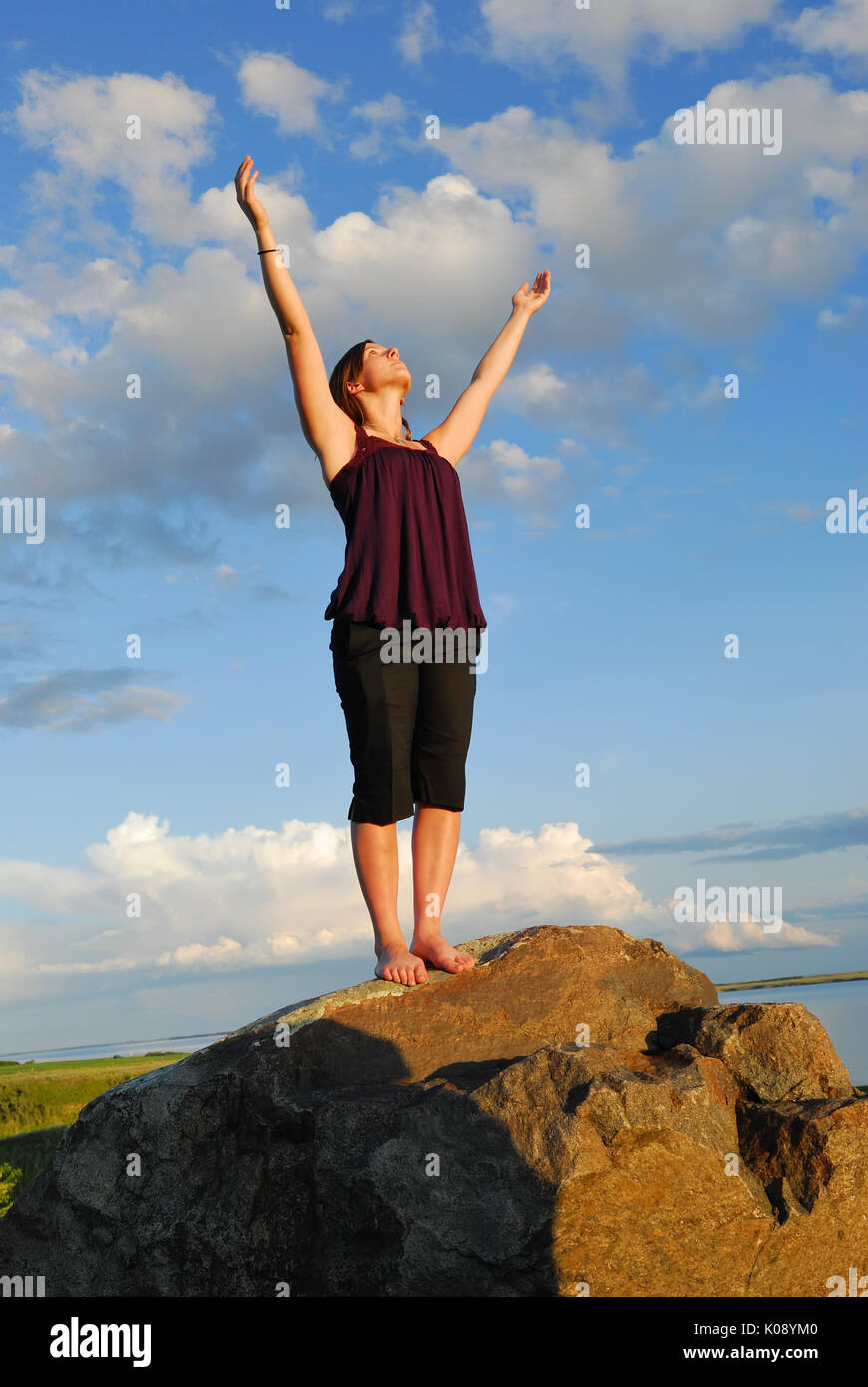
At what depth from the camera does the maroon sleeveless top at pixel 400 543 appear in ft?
20.3

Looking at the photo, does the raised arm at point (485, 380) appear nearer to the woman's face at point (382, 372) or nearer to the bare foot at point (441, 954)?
the woman's face at point (382, 372)

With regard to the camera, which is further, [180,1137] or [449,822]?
[449,822]

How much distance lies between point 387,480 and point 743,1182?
420 cm

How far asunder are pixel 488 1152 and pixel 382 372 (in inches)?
184

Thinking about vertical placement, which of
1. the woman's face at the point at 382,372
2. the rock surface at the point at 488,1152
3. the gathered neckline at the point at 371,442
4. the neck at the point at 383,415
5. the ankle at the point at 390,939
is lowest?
the rock surface at the point at 488,1152

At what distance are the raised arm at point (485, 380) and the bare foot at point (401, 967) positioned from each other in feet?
10.7

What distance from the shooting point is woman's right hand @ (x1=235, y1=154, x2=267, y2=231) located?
5984 mm

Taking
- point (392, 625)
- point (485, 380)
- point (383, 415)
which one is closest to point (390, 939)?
point (392, 625)

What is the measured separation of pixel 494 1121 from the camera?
4355mm

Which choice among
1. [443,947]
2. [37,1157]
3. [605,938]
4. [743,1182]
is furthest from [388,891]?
[37,1157]

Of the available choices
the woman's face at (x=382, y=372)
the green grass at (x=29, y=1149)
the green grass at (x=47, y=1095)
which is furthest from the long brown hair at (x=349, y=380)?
the green grass at (x=29, y=1149)

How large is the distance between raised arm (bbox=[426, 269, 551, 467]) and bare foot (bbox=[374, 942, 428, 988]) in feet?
10.7

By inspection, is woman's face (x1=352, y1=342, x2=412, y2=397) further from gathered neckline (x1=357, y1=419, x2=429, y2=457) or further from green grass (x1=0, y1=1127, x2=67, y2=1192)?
green grass (x1=0, y1=1127, x2=67, y2=1192)
